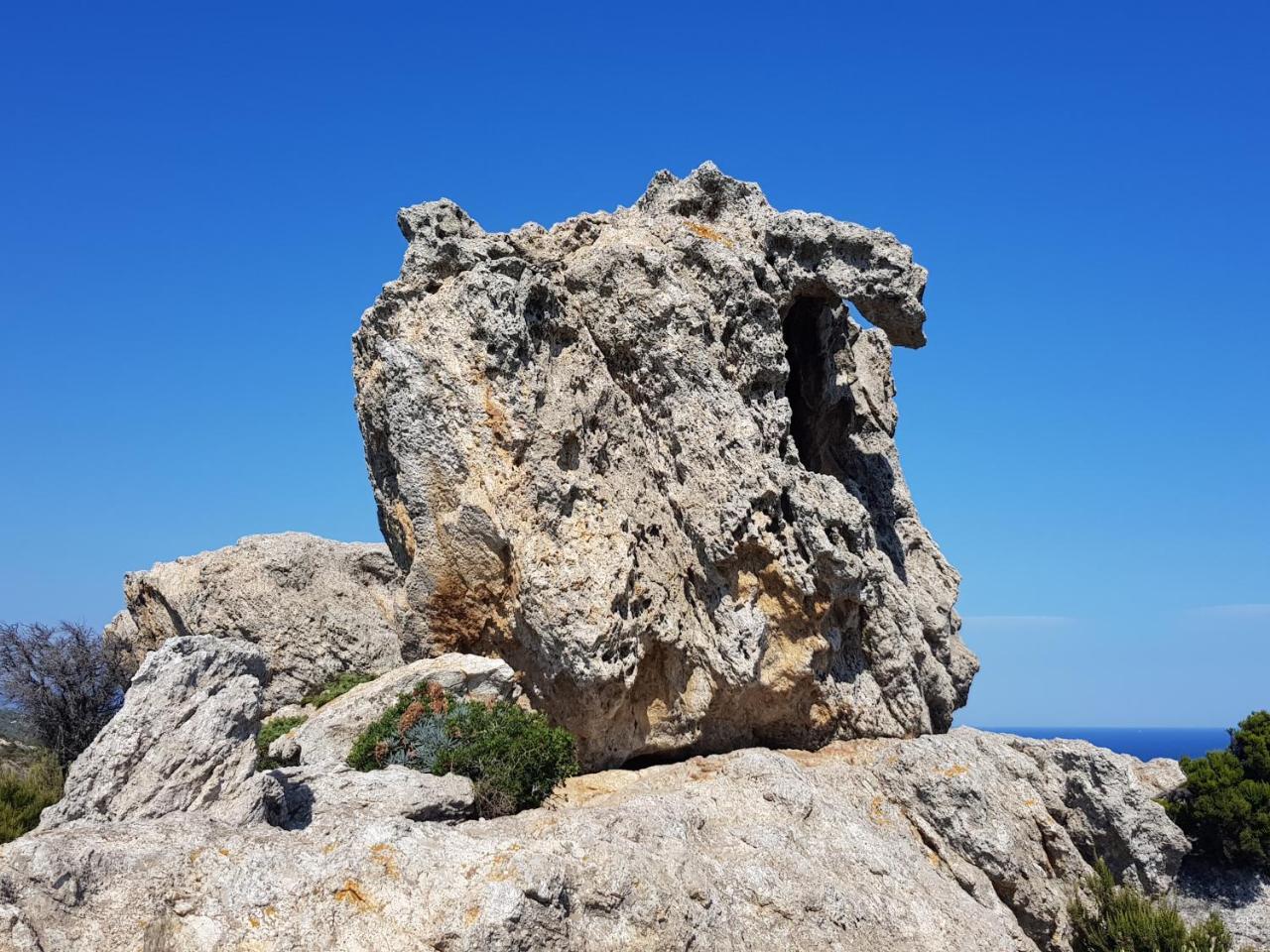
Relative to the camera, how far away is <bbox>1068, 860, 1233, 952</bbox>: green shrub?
15695mm

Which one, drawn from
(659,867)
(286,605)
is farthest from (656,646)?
(286,605)

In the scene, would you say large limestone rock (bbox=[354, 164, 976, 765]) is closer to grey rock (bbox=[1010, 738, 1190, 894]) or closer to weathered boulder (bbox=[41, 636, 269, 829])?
grey rock (bbox=[1010, 738, 1190, 894])

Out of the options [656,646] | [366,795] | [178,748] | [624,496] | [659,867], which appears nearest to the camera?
[659,867]

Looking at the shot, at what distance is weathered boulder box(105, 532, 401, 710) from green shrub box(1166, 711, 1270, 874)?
18103mm

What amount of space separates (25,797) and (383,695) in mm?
5265

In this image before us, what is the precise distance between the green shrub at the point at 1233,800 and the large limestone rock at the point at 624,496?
6.75 meters

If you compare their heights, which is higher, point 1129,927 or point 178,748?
point 178,748

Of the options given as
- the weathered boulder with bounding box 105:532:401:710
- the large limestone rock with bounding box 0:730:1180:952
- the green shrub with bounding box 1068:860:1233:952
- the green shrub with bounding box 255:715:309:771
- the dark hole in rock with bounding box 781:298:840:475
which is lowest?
the green shrub with bounding box 1068:860:1233:952

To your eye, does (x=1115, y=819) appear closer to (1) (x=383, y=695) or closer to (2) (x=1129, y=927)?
(2) (x=1129, y=927)

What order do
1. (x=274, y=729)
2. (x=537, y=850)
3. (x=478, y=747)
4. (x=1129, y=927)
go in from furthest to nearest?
(x=274, y=729) < (x=1129, y=927) < (x=478, y=747) < (x=537, y=850)

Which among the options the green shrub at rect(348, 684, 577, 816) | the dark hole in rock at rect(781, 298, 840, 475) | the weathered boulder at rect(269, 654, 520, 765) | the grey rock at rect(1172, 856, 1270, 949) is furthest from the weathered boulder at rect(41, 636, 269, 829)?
the grey rock at rect(1172, 856, 1270, 949)

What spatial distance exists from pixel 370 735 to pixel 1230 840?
17.9 metres

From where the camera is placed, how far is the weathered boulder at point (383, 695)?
1677 cm

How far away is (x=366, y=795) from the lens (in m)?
13.2
